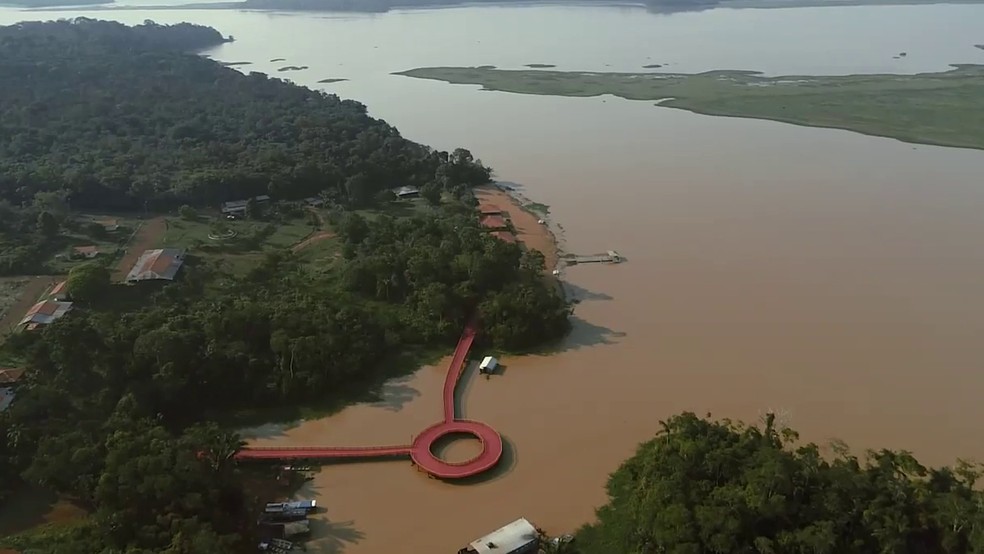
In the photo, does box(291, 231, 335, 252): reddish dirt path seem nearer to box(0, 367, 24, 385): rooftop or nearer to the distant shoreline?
box(0, 367, 24, 385): rooftop

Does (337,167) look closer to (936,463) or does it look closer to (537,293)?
(537,293)

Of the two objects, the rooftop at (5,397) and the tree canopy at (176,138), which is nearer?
the rooftop at (5,397)

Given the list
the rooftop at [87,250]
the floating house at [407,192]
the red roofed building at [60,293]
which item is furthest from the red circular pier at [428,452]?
the floating house at [407,192]

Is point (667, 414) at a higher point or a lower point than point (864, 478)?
lower

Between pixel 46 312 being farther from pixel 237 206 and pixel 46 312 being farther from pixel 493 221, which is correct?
pixel 493 221

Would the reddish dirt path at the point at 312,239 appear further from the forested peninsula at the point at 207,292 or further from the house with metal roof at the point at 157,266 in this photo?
the house with metal roof at the point at 157,266

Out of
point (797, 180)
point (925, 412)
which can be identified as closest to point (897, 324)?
point (925, 412)
